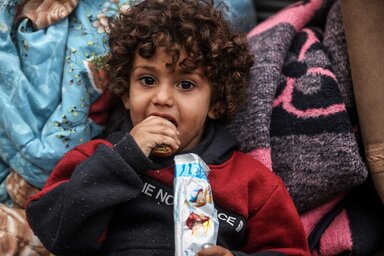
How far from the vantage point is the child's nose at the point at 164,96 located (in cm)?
140

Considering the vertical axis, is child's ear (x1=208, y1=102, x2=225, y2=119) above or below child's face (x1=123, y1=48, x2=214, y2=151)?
below

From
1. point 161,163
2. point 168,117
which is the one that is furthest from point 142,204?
point 168,117

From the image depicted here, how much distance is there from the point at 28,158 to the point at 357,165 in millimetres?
914

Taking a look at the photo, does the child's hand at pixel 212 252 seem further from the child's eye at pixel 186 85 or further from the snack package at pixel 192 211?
the child's eye at pixel 186 85

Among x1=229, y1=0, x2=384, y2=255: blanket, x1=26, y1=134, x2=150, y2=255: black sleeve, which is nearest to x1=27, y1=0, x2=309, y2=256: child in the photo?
x1=26, y1=134, x2=150, y2=255: black sleeve

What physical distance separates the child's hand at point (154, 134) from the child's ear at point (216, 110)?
23 cm

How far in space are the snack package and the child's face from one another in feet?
0.65

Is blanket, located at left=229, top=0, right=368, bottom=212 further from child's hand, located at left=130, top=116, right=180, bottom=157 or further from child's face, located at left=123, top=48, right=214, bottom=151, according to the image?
child's hand, located at left=130, top=116, right=180, bottom=157

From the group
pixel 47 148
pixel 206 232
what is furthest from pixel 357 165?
pixel 47 148

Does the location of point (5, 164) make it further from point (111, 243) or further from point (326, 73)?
point (326, 73)

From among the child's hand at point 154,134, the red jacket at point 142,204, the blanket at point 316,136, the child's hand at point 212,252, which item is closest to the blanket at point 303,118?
the blanket at point 316,136

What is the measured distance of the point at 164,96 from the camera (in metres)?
1.40

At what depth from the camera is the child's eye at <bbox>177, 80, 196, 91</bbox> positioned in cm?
147

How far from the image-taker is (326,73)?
5.53 feet
